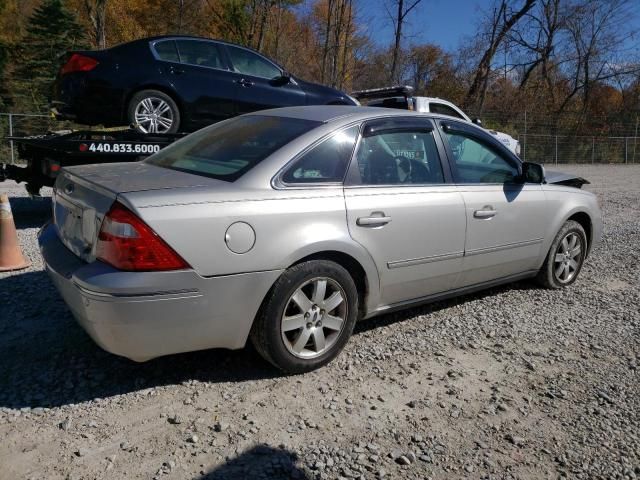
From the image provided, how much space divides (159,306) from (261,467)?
924 mm

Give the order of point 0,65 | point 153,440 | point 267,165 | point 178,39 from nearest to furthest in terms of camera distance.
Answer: point 153,440, point 267,165, point 178,39, point 0,65

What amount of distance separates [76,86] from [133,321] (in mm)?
4906

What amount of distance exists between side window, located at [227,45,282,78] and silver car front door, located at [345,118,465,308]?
174 inches

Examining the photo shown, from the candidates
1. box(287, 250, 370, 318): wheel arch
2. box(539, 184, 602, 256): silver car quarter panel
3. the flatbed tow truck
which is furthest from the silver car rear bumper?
the flatbed tow truck

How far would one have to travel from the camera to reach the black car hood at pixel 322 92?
823cm

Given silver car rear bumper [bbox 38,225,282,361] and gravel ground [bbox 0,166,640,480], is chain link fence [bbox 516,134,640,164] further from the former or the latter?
silver car rear bumper [bbox 38,225,282,361]

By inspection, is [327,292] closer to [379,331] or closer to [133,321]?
[379,331]

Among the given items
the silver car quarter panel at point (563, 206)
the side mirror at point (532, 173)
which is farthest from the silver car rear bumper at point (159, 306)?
the silver car quarter panel at point (563, 206)

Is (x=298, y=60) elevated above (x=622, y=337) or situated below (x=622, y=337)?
above

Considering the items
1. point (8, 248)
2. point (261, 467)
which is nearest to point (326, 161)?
point (261, 467)

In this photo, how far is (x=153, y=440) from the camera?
268 cm

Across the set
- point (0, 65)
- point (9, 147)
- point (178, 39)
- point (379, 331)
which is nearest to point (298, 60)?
point (0, 65)

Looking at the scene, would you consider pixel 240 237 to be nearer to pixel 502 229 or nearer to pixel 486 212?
pixel 486 212

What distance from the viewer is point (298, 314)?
10.9ft
